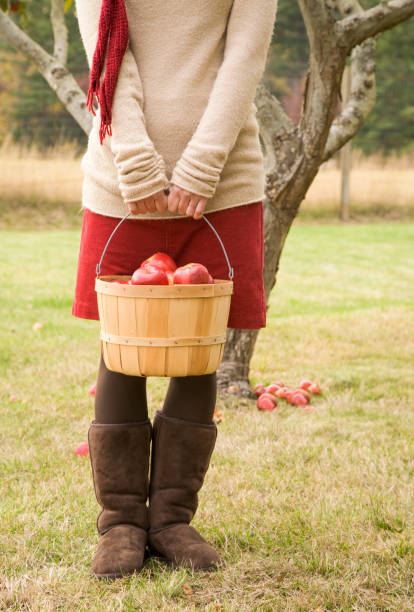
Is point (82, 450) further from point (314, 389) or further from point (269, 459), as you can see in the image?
point (314, 389)

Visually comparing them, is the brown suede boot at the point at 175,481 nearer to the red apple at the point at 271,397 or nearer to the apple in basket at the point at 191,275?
the apple in basket at the point at 191,275

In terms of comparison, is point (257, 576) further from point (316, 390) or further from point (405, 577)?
point (316, 390)

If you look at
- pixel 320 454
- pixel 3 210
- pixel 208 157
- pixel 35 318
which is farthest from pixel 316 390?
pixel 3 210

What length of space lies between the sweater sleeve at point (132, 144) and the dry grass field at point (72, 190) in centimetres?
1063

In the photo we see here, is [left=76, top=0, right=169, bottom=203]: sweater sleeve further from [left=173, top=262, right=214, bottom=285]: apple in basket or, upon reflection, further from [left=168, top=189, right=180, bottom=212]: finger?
[left=173, top=262, right=214, bottom=285]: apple in basket

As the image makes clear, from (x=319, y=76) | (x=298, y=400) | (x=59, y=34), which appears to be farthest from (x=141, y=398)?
(x=59, y=34)

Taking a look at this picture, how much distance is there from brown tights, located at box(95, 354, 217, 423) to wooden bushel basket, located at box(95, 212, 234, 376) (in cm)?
19

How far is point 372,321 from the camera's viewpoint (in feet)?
17.7

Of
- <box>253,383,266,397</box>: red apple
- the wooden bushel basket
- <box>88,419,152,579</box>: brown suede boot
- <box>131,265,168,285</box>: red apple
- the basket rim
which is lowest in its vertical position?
<box>253,383,266,397</box>: red apple

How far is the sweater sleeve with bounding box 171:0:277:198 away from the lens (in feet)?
5.66

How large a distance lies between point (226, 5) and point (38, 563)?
1.55m

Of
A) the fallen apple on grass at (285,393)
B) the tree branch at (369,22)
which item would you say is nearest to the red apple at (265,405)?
the fallen apple on grass at (285,393)

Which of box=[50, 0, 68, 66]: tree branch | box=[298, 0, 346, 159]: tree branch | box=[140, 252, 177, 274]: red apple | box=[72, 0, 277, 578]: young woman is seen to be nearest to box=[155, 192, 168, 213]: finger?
box=[72, 0, 277, 578]: young woman

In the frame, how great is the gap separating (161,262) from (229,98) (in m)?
0.43
